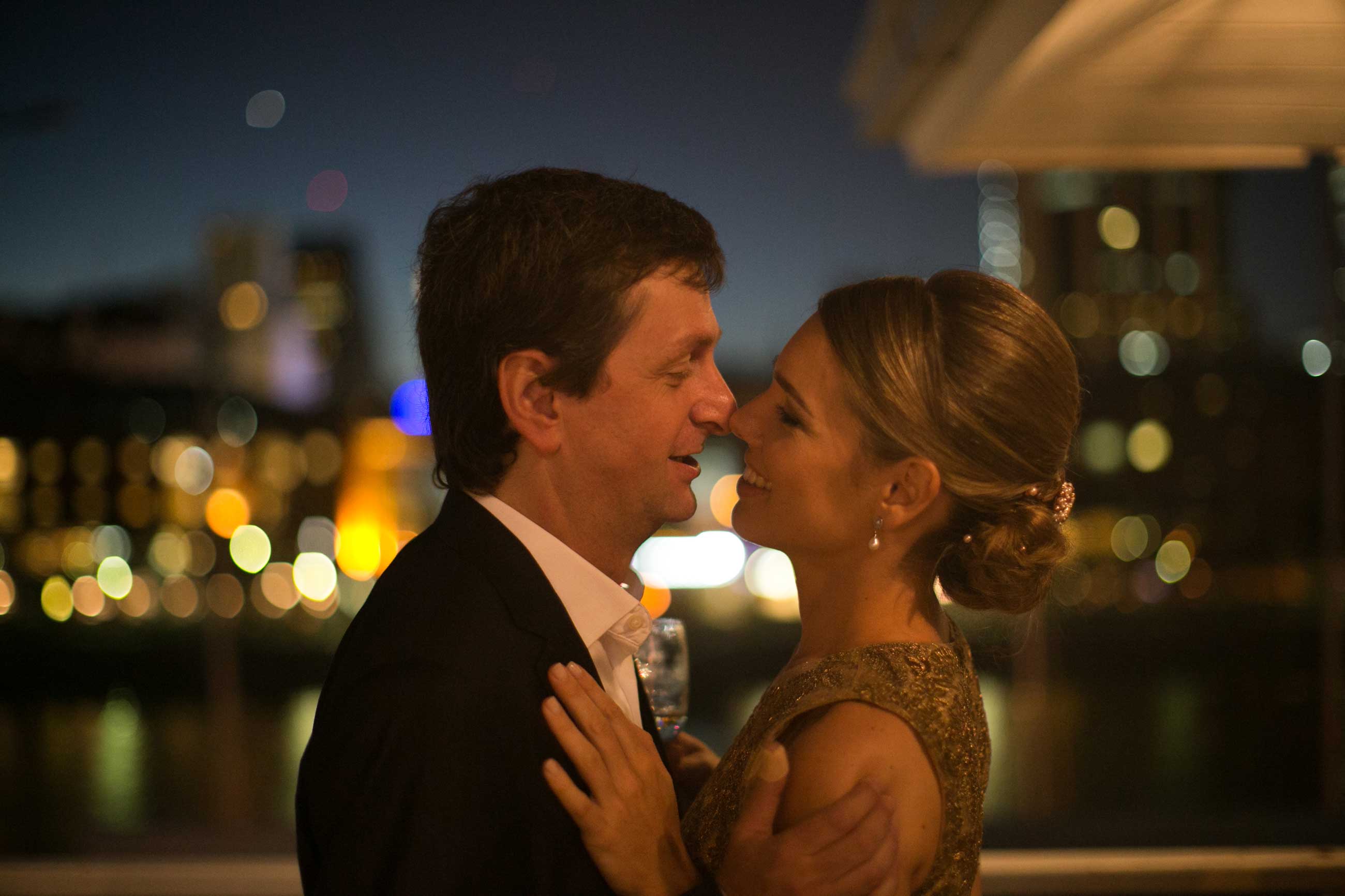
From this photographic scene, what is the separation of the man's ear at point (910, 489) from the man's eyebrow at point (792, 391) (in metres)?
0.17

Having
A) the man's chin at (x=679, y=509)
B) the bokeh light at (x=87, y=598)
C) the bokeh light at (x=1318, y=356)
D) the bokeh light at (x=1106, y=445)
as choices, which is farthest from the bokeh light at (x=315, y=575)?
the man's chin at (x=679, y=509)

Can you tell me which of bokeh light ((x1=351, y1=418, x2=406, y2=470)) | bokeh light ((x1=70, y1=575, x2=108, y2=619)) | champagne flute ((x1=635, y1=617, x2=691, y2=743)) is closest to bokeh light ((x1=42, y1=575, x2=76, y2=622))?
bokeh light ((x1=70, y1=575, x2=108, y2=619))

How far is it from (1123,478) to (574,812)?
64910mm

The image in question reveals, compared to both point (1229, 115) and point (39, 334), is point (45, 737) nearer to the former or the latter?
point (39, 334)

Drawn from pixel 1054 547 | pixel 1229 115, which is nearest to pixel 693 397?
pixel 1054 547

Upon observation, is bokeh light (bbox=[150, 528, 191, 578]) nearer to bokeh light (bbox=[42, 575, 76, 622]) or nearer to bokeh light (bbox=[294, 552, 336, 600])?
bokeh light (bbox=[42, 575, 76, 622])

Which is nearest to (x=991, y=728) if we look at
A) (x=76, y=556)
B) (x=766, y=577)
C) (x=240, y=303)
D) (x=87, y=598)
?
(x=766, y=577)

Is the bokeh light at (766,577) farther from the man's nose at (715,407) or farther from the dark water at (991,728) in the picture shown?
the man's nose at (715,407)

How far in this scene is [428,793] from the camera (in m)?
1.33

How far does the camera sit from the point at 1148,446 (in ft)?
213

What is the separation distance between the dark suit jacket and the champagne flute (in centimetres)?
73

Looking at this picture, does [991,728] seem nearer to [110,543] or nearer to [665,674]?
[665,674]

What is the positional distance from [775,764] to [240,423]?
152 ft

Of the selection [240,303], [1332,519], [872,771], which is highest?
[240,303]
